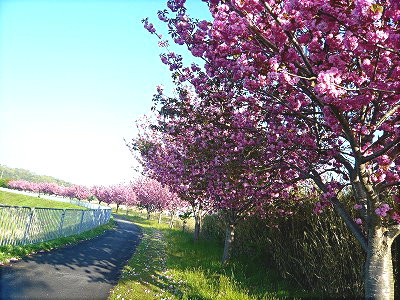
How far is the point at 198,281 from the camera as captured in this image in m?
8.15

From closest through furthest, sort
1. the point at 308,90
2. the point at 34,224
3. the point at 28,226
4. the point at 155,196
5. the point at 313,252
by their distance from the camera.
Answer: the point at 308,90 → the point at 313,252 → the point at 28,226 → the point at 34,224 → the point at 155,196

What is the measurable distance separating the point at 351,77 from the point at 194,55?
8.96ft

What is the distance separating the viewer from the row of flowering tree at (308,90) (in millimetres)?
3312

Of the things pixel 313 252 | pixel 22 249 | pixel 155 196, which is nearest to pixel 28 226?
pixel 22 249

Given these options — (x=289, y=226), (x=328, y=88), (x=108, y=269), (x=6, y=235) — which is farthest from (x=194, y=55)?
(x=6, y=235)

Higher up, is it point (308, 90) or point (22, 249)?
point (308, 90)

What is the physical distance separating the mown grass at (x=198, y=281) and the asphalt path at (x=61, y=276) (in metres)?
0.47

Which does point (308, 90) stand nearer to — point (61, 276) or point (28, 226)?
point (61, 276)

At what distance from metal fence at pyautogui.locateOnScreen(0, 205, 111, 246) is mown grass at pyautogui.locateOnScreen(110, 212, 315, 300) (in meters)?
3.93

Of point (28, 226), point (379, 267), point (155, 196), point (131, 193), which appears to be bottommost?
point (28, 226)

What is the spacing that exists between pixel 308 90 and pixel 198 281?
21.0 ft

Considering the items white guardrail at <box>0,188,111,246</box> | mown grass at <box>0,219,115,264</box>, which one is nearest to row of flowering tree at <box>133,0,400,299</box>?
mown grass at <box>0,219,115,264</box>

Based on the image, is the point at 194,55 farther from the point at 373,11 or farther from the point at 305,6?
the point at 373,11

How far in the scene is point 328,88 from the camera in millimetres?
3043
